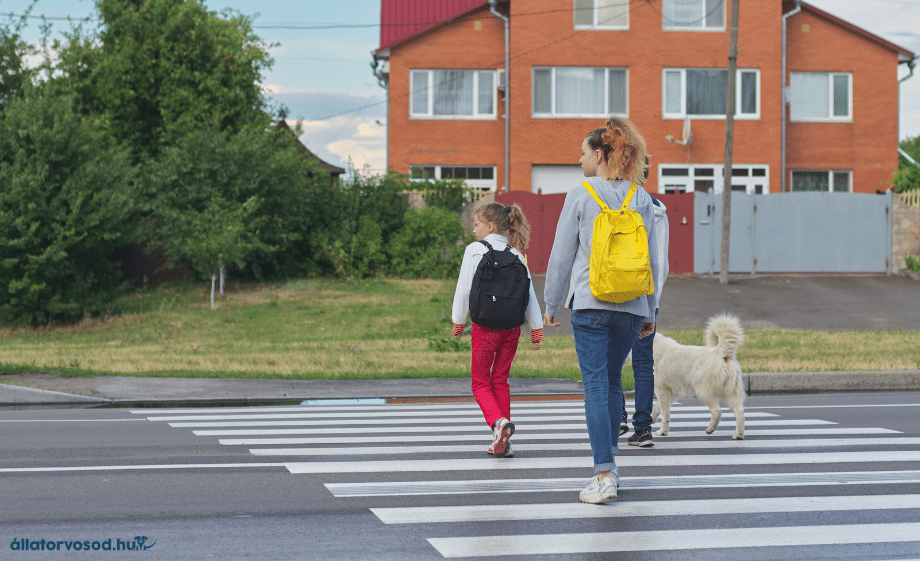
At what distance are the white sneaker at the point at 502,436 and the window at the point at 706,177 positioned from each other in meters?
23.4

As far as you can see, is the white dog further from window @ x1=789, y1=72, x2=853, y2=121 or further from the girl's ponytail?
window @ x1=789, y1=72, x2=853, y2=121

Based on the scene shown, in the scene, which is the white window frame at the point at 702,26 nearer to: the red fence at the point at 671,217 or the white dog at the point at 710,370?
the red fence at the point at 671,217

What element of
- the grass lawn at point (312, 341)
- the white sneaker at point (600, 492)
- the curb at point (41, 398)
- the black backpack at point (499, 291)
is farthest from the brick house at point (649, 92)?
the white sneaker at point (600, 492)

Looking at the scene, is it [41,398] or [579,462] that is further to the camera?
[41,398]

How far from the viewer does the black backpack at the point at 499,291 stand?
21.9 ft

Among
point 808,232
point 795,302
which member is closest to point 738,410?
point 795,302

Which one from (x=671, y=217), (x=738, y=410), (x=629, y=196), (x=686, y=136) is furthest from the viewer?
(x=686, y=136)

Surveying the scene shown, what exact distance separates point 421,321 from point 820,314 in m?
8.65

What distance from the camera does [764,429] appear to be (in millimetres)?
8141

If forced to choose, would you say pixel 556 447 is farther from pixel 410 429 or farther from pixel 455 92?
pixel 455 92

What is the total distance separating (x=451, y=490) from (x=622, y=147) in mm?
2330

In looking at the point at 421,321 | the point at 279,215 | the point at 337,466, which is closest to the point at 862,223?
the point at 421,321

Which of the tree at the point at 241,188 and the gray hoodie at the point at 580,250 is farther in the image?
the tree at the point at 241,188

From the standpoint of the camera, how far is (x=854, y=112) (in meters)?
29.7
